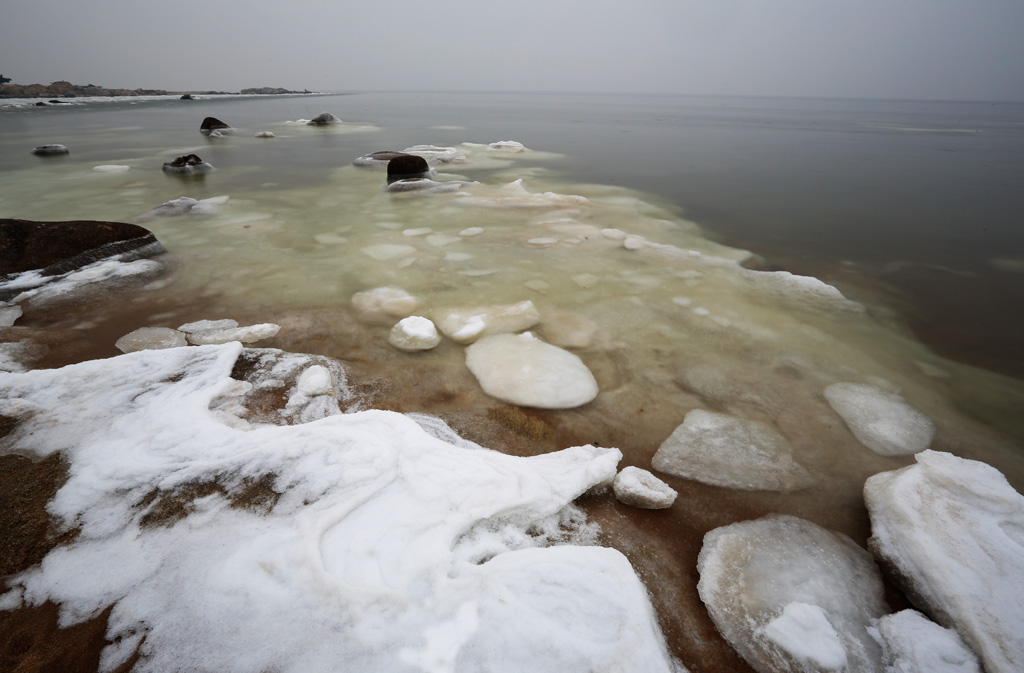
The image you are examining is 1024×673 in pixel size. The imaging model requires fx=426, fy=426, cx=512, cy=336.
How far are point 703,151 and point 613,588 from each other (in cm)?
1287

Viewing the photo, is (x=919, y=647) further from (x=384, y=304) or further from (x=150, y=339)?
(x=150, y=339)

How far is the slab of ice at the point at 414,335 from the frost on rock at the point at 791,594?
69.7 inches

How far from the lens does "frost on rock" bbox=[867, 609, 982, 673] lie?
1.10 meters

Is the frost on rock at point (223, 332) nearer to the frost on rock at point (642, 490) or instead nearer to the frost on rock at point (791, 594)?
the frost on rock at point (642, 490)

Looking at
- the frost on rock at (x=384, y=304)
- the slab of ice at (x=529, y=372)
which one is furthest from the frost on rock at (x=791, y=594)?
the frost on rock at (x=384, y=304)

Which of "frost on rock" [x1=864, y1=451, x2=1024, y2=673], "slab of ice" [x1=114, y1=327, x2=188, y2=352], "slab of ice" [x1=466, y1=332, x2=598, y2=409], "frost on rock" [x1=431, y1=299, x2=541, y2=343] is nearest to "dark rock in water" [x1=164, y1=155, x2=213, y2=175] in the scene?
"slab of ice" [x1=114, y1=327, x2=188, y2=352]

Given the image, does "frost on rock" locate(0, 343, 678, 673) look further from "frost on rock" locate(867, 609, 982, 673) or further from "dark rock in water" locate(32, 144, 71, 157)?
"dark rock in water" locate(32, 144, 71, 157)

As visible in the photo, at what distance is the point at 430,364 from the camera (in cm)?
246

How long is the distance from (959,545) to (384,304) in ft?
9.99

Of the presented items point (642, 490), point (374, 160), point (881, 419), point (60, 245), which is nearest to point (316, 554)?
point (642, 490)

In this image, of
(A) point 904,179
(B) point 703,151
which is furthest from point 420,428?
(B) point 703,151

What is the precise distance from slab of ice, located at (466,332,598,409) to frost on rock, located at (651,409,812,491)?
0.49 m

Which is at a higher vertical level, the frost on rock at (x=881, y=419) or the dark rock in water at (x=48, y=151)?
the dark rock in water at (x=48, y=151)

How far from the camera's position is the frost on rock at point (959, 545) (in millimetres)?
1162
